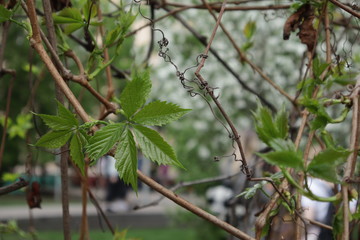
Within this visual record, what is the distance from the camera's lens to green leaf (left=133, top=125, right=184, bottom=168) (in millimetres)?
629

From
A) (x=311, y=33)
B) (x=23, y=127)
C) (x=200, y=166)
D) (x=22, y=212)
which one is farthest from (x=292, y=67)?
(x=22, y=212)

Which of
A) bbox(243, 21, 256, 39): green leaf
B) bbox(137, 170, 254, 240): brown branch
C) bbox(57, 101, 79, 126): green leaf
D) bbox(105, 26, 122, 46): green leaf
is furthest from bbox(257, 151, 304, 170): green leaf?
bbox(243, 21, 256, 39): green leaf

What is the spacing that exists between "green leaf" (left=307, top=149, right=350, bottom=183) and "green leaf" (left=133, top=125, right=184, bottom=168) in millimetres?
169

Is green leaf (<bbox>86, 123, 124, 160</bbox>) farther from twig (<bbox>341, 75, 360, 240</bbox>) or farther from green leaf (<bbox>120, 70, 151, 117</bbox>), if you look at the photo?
twig (<bbox>341, 75, 360, 240</bbox>)

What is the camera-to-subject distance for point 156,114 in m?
0.64

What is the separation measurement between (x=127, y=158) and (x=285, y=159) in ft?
0.66

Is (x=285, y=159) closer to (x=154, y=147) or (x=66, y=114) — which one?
(x=154, y=147)

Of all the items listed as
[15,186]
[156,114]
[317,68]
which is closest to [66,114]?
[156,114]

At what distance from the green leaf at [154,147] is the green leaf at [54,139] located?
0.41 ft

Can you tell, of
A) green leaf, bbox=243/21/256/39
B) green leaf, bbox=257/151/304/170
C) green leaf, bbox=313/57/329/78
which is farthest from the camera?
green leaf, bbox=243/21/256/39

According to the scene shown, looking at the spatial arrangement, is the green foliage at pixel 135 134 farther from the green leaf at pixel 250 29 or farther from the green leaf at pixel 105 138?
the green leaf at pixel 250 29

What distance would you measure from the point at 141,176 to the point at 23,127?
129cm

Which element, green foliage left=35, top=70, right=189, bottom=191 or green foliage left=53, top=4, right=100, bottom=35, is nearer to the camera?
green foliage left=35, top=70, right=189, bottom=191

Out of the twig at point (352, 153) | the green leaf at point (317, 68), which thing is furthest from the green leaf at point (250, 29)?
the twig at point (352, 153)
